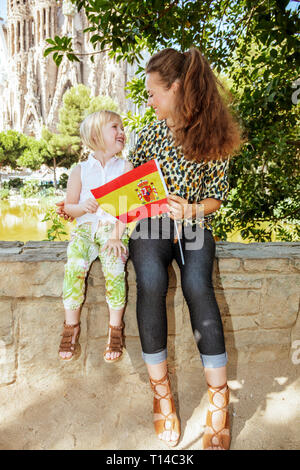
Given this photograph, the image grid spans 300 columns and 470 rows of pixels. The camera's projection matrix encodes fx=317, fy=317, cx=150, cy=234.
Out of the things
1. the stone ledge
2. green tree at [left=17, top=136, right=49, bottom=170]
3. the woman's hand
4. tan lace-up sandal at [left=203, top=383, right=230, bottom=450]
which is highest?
green tree at [left=17, top=136, right=49, bottom=170]

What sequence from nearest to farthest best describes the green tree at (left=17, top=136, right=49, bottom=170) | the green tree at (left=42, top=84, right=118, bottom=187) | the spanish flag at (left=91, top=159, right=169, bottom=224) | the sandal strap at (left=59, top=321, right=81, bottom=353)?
the spanish flag at (left=91, top=159, right=169, bottom=224)
the sandal strap at (left=59, top=321, right=81, bottom=353)
the green tree at (left=42, top=84, right=118, bottom=187)
the green tree at (left=17, top=136, right=49, bottom=170)

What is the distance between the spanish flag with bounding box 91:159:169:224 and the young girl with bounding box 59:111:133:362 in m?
0.09

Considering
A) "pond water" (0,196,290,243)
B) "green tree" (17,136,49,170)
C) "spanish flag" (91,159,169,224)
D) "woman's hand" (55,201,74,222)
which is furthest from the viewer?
"green tree" (17,136,49,170)

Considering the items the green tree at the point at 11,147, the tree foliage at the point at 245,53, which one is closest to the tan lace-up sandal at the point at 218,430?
the tree foliage at the point at 245,53

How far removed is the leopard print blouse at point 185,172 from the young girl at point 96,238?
21cm

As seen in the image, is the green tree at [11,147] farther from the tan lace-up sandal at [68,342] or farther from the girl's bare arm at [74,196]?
the tan lace-up sandal at [68,342]

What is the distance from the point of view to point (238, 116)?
9.33ft

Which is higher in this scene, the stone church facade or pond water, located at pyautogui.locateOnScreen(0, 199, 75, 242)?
the stone church facade

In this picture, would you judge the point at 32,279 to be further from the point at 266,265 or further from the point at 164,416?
the point at 266,265

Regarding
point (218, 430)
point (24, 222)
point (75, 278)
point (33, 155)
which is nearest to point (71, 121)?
point (33, 155)

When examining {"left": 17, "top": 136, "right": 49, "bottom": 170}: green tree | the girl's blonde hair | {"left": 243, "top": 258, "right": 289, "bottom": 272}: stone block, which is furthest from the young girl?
{"left": 17, "top": 136, "right": 49, "bottom": 170}: green tree

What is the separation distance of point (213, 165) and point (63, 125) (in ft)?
96.7

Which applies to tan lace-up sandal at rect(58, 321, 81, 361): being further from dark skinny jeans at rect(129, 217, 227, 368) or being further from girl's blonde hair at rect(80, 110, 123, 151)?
girl's blonde hair at rect(80, 110, 123, 151)

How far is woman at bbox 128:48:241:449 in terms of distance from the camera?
138cm
